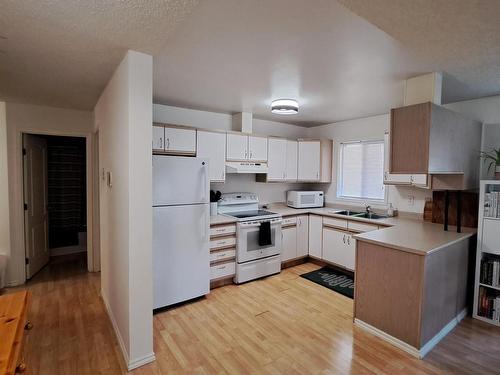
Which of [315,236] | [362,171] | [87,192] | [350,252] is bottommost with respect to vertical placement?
[350,252]

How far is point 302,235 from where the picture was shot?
14.1 feet

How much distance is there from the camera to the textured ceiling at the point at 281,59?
1.57m

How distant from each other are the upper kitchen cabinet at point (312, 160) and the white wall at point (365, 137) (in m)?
0.24

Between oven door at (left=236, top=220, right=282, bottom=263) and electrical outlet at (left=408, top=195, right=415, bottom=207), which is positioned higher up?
electrical outlet at (left=408, top=195, right=415, bottom=207)

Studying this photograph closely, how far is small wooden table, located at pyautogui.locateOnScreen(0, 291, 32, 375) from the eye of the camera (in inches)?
40.5

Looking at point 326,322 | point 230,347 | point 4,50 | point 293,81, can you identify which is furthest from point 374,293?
point 4,50

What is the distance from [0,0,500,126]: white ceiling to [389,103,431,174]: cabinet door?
37 cm

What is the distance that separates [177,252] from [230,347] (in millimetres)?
1095

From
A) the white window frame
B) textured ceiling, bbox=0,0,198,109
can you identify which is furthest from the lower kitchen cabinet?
the white window frame

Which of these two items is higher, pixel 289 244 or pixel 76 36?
pixel 76 36

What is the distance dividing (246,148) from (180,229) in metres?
1.71

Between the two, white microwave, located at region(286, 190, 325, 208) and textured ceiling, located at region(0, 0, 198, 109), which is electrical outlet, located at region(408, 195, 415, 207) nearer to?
white microwave, located at region(286, 190, 325, 208)

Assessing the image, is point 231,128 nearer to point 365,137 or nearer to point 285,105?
point 285,105

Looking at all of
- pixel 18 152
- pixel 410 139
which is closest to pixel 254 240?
pixel 410 139
